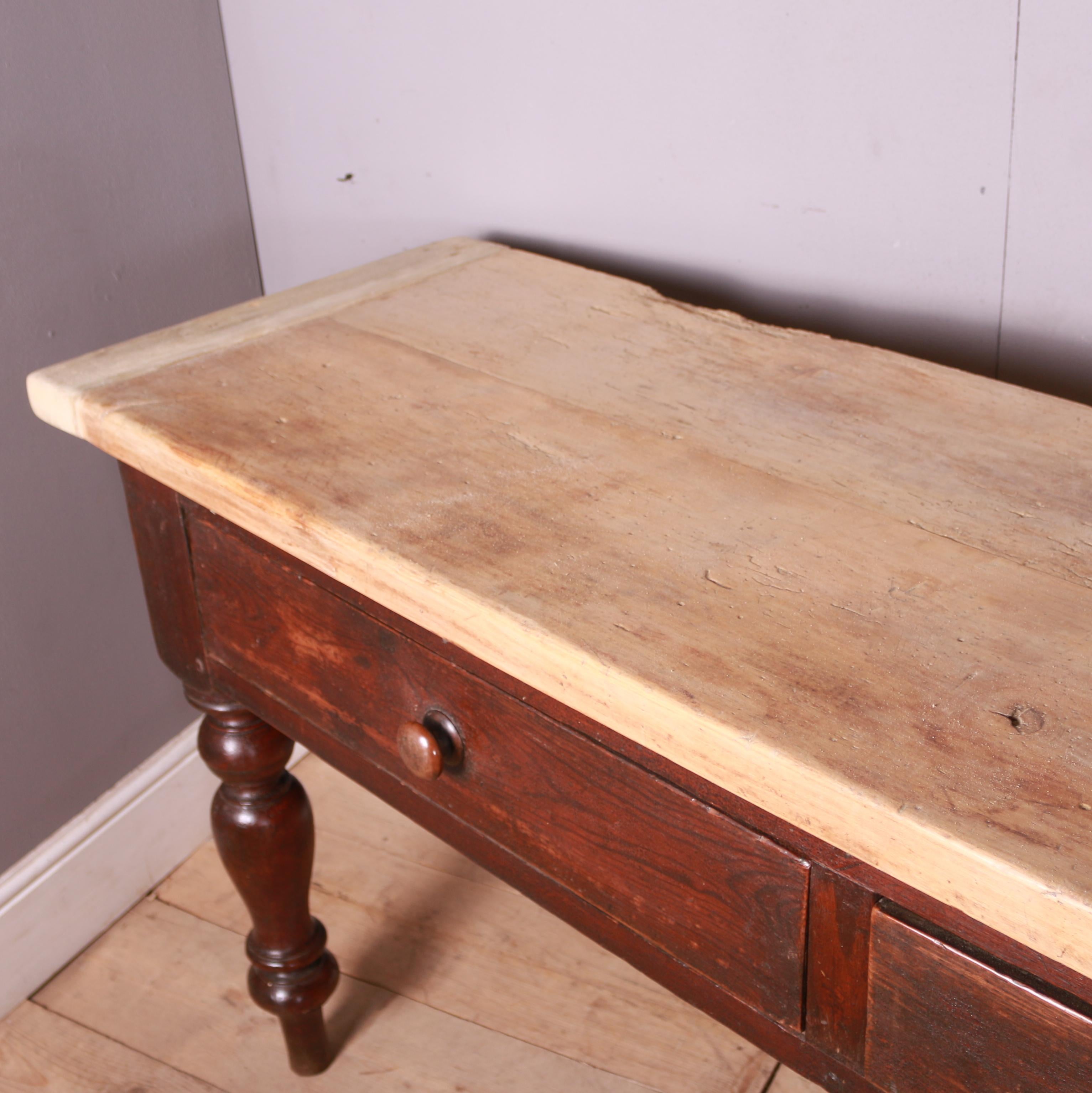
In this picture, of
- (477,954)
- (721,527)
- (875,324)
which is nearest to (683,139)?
(875,324)

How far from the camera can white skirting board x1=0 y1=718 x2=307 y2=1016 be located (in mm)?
1128

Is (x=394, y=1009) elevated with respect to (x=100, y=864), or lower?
lower

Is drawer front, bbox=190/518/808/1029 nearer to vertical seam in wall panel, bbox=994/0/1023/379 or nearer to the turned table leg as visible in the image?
the turned table leg

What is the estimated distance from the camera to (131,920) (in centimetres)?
124

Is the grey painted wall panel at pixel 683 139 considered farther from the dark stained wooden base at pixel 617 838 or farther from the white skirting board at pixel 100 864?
the white skirting board at pixel 100 864

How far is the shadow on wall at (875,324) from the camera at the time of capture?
75 cm

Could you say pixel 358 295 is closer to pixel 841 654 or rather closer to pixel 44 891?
pixel 841 654

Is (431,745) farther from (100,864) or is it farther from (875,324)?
(100,864)

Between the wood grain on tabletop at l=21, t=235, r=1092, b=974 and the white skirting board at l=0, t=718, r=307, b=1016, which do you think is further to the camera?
the white skirting board at l=0, t=718, r=307, b=1016

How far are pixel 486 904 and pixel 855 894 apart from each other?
86 cm

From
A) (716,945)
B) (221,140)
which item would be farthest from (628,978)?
(221,140)

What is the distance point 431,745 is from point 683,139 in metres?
0.52

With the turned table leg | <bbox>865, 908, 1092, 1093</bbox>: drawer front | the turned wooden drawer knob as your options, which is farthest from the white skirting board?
<bbox>865, 908, 1092, 1093</bbox>: drawer front

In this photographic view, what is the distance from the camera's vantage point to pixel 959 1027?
432 millimetres
